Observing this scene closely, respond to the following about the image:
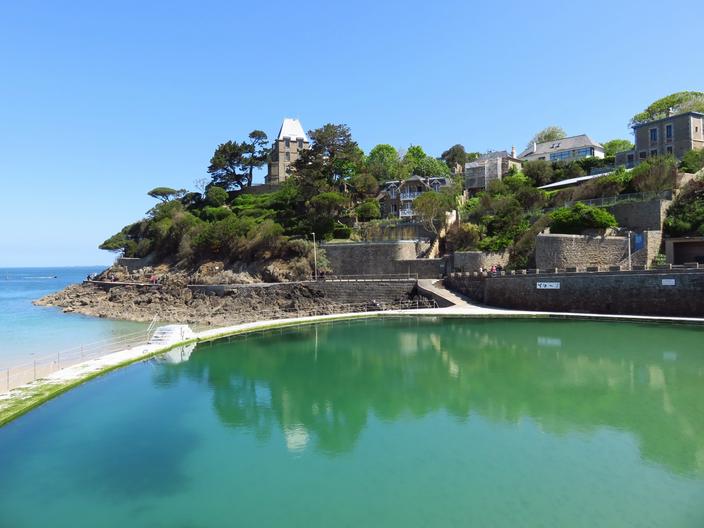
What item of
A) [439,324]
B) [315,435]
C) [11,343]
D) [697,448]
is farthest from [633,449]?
[11,343]

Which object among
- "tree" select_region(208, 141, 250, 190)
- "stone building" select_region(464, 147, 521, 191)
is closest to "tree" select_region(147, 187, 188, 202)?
"tree" select_region(208, 141, 250, 190)

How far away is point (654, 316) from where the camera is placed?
91.0 ft

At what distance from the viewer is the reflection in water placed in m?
13.0

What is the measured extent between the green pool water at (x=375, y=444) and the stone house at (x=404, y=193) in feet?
107

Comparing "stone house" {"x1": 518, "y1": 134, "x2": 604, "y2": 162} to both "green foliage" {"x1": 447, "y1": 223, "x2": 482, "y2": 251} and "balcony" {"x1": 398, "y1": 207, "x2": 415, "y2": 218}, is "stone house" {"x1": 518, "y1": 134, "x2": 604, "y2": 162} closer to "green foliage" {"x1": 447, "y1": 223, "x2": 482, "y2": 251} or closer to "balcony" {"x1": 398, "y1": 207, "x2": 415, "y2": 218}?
"balcony" {"x1": 398, "y1": 207, "x2": 415, "y2": 218}

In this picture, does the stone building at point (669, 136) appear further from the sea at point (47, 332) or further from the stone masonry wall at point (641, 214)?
the sea at point (47, 332)

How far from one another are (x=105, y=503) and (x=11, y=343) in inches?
942

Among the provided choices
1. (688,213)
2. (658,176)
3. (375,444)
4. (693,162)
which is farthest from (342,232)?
(375,444)

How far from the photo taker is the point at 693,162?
3812 centimetres

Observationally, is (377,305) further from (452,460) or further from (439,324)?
(452,460)

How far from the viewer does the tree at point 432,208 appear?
4247cm

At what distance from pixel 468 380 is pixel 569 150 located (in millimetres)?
50068

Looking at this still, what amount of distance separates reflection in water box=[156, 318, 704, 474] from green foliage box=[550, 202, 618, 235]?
996 centimetres

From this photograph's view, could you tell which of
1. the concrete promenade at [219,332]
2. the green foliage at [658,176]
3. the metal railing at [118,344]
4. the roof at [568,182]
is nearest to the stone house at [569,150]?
the roof at [568,182]
